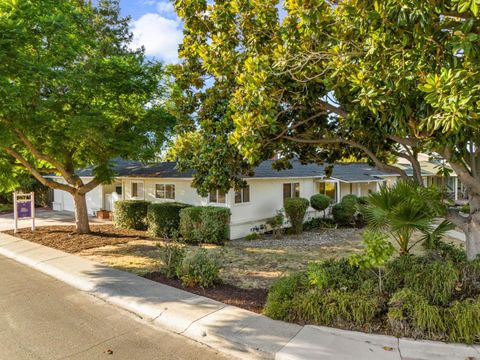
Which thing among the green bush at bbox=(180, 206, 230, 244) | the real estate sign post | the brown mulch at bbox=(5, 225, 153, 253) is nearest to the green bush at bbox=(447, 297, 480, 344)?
the green bush at bbox=(180, 206, 230, 244)

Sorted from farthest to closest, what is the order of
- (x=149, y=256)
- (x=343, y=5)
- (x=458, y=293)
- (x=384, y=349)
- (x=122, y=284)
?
(x=149, y=256) < (x=122, y=284) < (x=458, y=293) < (x=343, y=5) < (x=384, y=349)

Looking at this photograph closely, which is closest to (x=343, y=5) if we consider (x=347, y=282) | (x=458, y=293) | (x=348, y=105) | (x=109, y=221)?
(x=348, y=105)

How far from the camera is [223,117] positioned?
7234 millimetres

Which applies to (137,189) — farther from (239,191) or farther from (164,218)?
(239,191)

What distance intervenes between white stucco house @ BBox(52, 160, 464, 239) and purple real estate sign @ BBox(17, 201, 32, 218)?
15.2 feet

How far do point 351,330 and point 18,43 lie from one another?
11311mm

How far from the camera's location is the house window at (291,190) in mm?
18920

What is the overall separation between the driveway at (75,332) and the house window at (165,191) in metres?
10.1

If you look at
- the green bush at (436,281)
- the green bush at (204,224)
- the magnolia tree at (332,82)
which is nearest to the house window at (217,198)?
the green bush at (204,224)

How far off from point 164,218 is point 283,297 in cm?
1012

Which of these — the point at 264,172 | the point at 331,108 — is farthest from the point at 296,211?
the point at 331,108

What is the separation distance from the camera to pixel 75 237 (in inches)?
553

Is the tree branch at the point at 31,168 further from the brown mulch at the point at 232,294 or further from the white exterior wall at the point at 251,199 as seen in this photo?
the brown mulch at the point at 232,294

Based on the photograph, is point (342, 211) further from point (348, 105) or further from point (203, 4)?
point (203, 4)
